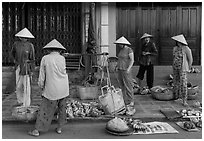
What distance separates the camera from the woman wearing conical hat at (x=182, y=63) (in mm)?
7758

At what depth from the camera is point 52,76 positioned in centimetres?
569

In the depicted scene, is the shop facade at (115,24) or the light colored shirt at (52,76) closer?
the light colored shirt at (52,76)

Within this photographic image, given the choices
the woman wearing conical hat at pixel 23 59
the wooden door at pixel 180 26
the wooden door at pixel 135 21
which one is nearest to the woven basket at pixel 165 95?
the wooden door at pixel 135 21

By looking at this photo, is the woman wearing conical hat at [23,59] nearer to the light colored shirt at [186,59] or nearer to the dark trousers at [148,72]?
the light colored shirt at [186,59]

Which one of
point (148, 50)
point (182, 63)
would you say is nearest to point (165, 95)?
point (182, 63)

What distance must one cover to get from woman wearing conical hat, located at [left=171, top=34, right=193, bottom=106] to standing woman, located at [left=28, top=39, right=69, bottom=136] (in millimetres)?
3275

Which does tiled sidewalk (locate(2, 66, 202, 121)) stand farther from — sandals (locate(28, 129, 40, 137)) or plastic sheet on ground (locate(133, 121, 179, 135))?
sandals (locate(28, 129, 40, 137))

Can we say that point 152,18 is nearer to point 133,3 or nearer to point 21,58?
point 133,3

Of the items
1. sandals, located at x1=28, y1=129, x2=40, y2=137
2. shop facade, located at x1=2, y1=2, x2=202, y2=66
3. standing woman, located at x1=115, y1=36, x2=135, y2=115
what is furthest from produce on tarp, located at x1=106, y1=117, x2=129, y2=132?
shop facade, located at x1=2, y1=2, x2=202, y2=66

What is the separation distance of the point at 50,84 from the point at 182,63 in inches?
141

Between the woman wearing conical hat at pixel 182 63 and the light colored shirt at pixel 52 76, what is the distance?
332 cm

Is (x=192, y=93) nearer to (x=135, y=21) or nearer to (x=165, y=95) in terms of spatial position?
(x=165, y=95)

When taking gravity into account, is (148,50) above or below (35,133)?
above

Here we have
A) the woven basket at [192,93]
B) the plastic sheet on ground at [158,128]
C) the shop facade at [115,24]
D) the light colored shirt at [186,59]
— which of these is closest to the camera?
the plastic sheet on ground at [158,128]
